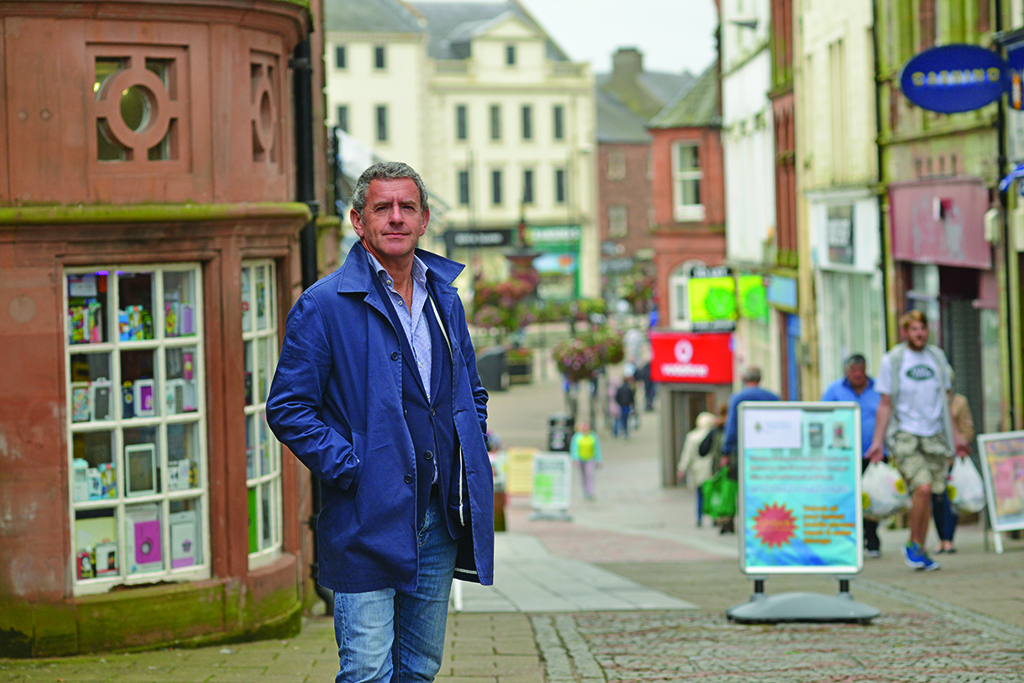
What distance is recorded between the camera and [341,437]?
4004 millimetres

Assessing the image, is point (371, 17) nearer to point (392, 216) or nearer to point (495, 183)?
point (495, 183)

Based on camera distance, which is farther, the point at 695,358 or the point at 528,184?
the point at 528,184

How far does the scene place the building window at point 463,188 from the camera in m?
75.3

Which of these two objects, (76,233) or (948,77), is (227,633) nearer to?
(76,233)

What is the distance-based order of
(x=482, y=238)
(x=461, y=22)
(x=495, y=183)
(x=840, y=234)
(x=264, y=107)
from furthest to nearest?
(x=461, y=22), (x=495, y=183), (x=482, y=238), (x=840, y=234), (x=264, y=107)

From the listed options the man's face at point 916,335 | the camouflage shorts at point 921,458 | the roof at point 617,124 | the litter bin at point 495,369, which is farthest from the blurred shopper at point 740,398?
the roof at point 617,124

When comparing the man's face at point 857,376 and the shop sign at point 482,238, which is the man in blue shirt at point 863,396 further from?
the shop sign at point 482,238

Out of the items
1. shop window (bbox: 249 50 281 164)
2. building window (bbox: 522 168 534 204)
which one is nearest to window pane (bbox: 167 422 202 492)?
shop window (bbox: 249 50 281 164)

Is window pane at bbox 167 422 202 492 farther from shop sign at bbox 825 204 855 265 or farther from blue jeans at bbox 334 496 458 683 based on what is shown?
shop sign at bbox 825 204 855 265

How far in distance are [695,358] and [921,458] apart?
62.2ft

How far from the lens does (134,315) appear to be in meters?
7.38

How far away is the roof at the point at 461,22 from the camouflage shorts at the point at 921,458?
6578 cm

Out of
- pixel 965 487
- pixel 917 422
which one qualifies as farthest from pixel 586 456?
pixel 917 422

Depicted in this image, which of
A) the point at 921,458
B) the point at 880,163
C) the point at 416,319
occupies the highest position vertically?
the point at 880,163
